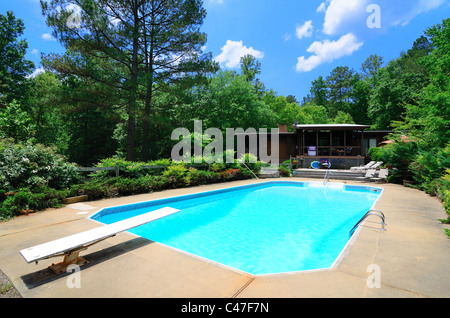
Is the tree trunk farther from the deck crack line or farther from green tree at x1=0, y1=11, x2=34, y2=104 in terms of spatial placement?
the deck crack line

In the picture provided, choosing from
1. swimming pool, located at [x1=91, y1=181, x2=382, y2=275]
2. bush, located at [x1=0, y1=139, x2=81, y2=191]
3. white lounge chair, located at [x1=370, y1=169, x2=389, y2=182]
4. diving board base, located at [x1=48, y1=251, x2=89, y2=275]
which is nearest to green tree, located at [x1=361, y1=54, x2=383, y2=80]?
white lounge chair, located at [x1=370, y1=169, x2=389, y2=182]

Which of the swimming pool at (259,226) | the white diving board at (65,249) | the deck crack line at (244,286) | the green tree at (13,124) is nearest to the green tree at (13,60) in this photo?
the green tree at (13,124)

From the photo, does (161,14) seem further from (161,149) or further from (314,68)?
(314,68)

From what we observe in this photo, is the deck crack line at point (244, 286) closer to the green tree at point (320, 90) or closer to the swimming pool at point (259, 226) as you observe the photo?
the swimming pool at point (259, 226)

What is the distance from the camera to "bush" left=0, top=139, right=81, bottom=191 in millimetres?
5801

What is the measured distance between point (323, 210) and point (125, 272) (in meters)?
6.81

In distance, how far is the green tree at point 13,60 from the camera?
18.0 m

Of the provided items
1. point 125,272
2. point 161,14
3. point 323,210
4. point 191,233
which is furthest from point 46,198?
point 161,14

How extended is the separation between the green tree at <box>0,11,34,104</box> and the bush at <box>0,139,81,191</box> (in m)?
16.1

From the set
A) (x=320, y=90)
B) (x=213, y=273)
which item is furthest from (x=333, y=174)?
(x=320, y=90)

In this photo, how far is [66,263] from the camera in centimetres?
279

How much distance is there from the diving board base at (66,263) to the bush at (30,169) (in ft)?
14.8

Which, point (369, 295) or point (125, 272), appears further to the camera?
point (125, 272)
